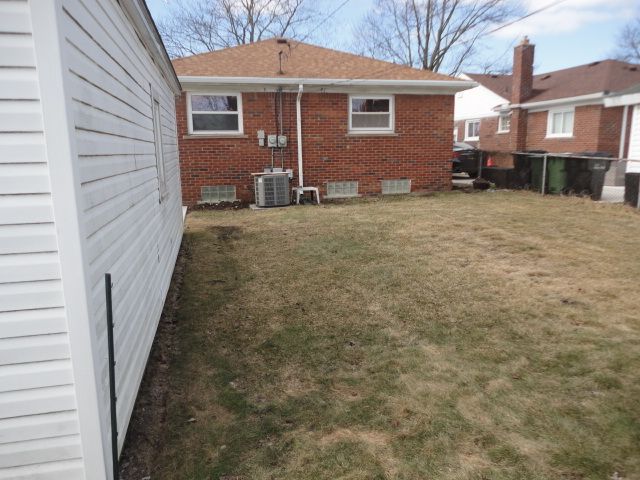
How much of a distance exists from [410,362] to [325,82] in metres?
9.45

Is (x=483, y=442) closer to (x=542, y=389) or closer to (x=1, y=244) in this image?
(x=542, y=389)

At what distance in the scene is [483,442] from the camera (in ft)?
8.70

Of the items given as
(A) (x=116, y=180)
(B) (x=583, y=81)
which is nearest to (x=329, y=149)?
(A) (x=116, y=180)

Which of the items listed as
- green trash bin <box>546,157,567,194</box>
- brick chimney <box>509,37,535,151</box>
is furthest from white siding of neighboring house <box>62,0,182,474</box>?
brick chimney <box>509,37,535,151</box>

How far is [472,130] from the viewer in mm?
27562

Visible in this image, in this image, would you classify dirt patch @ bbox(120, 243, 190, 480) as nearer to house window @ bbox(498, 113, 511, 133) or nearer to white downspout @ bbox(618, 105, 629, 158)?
white downspout @ bbox(618, 105, 629, 158)

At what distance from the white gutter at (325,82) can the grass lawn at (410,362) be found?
5499 millimetres

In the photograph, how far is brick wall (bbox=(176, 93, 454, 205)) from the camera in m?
11.7

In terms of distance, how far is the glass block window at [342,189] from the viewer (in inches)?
498

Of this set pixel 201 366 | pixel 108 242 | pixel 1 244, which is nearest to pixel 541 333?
pixel 201 366

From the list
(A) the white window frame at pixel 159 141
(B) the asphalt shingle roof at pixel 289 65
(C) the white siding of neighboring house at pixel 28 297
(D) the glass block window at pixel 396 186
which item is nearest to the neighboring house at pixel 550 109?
(D) the glass block window at pixel 396 186

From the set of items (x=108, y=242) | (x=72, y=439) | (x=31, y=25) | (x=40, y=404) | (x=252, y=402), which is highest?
(x=31, y=25)

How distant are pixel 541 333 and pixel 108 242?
356 cm

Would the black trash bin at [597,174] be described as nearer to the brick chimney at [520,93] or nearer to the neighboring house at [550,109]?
the neighboring house at [550,109]
